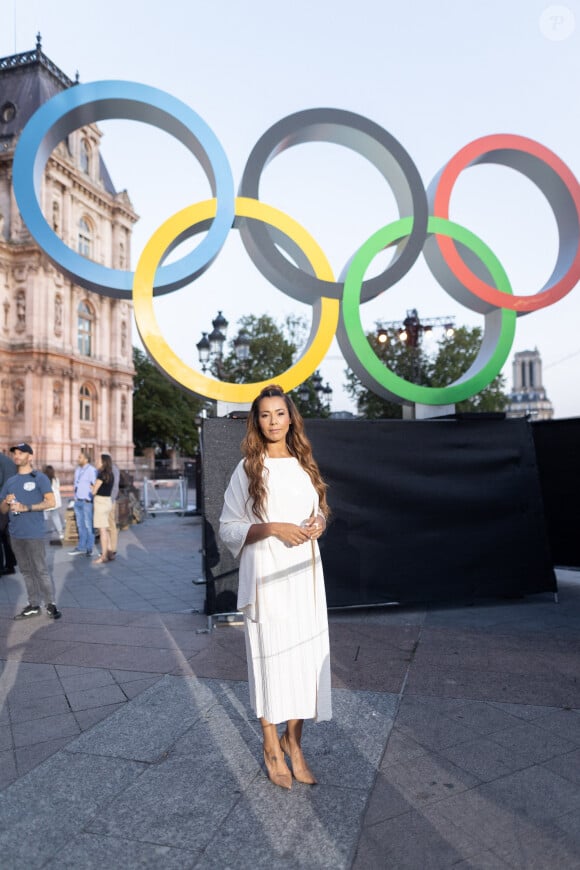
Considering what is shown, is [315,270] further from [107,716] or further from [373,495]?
[107,716]

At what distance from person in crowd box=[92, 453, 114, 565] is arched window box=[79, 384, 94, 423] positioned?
36.5 metres

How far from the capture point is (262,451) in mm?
2910

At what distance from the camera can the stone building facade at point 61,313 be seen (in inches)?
1551

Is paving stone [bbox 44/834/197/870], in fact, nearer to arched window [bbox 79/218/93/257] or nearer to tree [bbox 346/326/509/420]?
tree [bbox 346/326/509/420]

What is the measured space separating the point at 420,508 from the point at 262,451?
3.74 meters

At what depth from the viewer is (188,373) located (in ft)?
19.4

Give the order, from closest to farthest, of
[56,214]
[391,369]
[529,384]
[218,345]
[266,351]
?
1. [218,345]
2. [391,369]
3. [266,351]
4. [56,214]
5. [529,384]

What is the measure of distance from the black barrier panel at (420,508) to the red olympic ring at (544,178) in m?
1.40

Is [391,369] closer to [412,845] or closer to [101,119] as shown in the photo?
[101,119]

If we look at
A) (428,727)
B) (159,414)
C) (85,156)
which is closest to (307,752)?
(428,727)

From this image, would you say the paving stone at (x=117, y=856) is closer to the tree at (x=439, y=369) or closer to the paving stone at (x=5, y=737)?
the paving stone at (x=5, y=737)

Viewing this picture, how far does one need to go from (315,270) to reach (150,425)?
155 ft

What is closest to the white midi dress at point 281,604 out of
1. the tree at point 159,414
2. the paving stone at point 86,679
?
the paving stone at point 86,679

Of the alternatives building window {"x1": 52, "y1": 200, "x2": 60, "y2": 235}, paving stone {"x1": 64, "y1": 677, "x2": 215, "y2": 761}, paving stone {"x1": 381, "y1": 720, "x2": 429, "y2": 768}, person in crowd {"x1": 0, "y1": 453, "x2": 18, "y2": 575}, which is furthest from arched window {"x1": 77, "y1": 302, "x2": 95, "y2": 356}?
paving stone {"x1": 381, "y1": 720, "x2": 429, "y2": 768}
